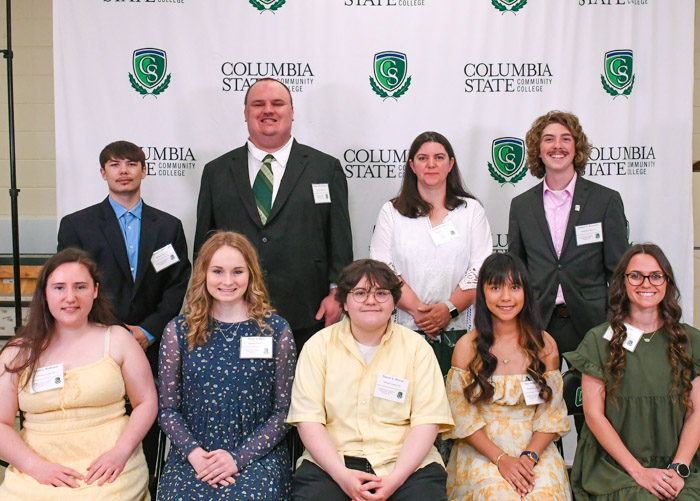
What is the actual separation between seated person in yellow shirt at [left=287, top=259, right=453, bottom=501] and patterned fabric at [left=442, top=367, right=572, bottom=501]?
0.14 metres

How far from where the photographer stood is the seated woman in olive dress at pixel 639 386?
253 cm

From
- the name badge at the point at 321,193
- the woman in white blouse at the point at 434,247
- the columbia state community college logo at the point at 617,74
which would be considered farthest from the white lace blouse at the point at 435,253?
the columbia state community college logo at the point at 617,74

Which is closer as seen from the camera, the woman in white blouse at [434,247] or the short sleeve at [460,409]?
the short sleeve at [460,409]

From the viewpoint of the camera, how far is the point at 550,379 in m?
2.65

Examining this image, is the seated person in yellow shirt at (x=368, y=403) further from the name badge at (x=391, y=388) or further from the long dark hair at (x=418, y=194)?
the long dark hair at (x=418, y=194)

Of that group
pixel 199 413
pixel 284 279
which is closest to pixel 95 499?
pixel 199 413

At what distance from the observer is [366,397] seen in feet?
8.13

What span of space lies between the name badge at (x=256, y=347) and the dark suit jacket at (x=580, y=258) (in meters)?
1.28

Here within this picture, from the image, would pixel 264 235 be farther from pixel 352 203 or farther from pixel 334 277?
pixel 352 203

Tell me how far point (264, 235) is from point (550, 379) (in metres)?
1.41

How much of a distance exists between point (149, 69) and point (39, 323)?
1.94m

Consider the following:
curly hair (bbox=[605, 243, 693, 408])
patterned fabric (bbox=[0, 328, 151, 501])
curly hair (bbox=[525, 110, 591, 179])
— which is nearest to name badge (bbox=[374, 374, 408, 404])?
curly hair (bbox=[605, 243, 693, 408])

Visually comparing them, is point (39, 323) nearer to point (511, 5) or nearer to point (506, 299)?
point (506, 299)

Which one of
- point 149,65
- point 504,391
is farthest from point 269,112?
point 504,391
